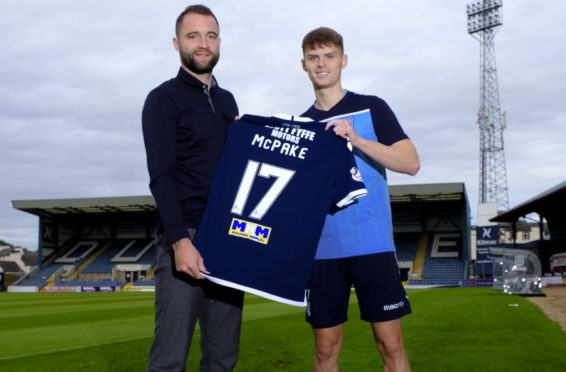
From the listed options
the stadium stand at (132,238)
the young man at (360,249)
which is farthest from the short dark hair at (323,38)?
the stadium stand at (132,238)

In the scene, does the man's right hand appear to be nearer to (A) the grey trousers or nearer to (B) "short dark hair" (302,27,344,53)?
(A) the grey trousers

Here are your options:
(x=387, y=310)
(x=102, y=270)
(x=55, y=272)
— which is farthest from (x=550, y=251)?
(x=387, y=310)

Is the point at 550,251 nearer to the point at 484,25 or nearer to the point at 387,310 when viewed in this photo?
the point at 484,25

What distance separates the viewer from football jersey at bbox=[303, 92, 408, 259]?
3406 millimetres

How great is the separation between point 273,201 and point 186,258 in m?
0.58

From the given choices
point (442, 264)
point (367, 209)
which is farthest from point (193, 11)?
point (442, 264)

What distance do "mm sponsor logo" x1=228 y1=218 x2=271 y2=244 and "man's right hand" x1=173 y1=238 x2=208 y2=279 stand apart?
0.26 meters

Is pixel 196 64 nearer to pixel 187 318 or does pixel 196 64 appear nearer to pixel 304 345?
pixel 187 318

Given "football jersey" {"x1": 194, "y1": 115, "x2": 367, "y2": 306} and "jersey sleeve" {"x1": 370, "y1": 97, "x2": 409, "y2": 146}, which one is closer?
"football jersey" {"x1": 194, "y1": 115, "x2": 367, "y2": 306}

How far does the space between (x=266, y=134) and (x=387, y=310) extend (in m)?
1.22

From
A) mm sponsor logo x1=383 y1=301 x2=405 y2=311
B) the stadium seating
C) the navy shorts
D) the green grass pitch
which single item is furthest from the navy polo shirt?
the stadium seating

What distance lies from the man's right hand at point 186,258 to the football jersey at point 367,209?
2.73 ft

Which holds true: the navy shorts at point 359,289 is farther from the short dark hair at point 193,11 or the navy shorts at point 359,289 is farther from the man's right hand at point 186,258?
the short dark hair at point 193,11

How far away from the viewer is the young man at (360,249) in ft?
11.1
